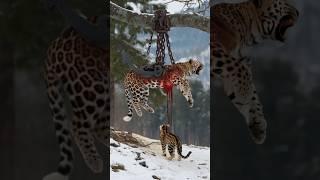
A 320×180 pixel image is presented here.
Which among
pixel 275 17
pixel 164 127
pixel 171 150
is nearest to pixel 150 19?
pixel 164 127

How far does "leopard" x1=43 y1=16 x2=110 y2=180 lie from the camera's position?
1.25m

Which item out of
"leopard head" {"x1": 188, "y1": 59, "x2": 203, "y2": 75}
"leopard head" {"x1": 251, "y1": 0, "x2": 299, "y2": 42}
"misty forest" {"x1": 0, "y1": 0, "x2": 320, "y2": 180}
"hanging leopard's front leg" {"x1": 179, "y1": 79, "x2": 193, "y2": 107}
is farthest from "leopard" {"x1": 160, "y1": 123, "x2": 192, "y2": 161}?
"leopard head" {"x1": 251, "y1": 0, "x2": 299, "y2": 42}

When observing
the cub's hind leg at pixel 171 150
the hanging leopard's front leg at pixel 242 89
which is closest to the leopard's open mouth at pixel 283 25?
the hanging leopard's front leg at pixel 242 89

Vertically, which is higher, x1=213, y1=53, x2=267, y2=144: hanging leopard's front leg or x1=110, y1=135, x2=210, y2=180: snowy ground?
x1=213, y1=53, x2=267, y2=144: hanging leopard's front leg

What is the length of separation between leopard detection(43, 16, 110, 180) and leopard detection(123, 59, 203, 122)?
0.46 m

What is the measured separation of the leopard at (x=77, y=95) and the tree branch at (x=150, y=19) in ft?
1.69

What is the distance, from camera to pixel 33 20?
1274mm

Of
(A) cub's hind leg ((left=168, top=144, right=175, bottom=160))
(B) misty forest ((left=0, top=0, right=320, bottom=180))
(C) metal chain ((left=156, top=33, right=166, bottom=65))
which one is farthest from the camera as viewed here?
(A) cub's hind leg ((left=168, top=144, right=175, bottom=160))

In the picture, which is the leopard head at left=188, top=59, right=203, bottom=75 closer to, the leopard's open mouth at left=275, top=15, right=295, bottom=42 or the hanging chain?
the hanging chain

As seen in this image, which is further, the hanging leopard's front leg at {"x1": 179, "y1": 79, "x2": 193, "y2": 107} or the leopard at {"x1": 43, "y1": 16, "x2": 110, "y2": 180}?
the hanging leopard's front leg at {"x1": 179, "y1": 79, "x2": 193, "y2": 107}

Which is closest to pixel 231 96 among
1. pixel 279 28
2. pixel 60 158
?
A: pixel 279 28

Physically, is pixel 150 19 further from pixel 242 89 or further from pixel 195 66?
pixel 242 89

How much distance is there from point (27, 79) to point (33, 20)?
0.59 feet

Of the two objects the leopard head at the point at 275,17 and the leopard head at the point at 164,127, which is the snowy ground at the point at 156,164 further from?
the leopard head at the point at 275,17
